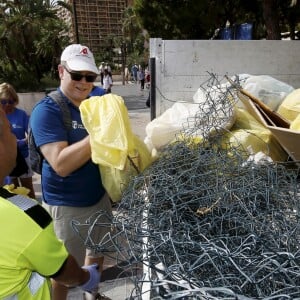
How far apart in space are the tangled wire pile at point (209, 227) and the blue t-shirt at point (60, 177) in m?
0.41

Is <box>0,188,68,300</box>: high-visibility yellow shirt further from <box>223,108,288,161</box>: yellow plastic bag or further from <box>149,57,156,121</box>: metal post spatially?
<box>149,57,156,121</box>: metal post

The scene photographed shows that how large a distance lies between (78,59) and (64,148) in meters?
0.52

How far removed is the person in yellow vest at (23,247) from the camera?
933 millimetres

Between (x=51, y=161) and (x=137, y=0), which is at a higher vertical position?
(x=137, y=0)

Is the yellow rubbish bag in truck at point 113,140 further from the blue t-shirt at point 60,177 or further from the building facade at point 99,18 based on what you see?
the building facade at point 99,18

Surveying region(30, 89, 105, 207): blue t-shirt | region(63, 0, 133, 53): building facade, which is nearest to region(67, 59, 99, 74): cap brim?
region(30, 89, 105, 207): blue t-shirt

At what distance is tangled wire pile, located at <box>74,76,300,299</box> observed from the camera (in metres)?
0.97

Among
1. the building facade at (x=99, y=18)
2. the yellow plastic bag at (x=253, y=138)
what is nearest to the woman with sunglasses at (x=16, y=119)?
the yellow plastic bag at (x=253, y=138)

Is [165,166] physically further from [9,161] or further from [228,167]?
[9,161]

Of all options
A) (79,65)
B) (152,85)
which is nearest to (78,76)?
(79,65)

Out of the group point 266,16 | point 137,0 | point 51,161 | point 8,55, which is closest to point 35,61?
point 8,55

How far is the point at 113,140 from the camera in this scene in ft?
5.12

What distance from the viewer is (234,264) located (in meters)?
0.97

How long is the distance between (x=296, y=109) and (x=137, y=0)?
1265 centimetres
